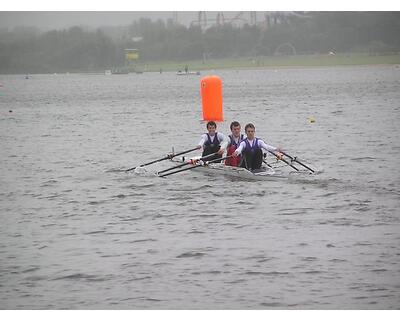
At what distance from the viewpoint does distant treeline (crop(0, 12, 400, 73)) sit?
71.6 ft

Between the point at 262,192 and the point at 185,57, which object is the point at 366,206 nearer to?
the point at 262,192

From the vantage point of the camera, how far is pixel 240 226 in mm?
15469

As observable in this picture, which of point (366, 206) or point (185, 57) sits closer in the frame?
point (366, 206)

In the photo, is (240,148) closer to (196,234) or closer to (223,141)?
(223,141)

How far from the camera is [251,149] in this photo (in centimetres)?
1952

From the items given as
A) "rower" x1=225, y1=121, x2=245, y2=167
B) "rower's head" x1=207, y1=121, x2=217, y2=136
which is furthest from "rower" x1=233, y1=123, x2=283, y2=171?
"rower's head" x1=207, y1=121, x2=217, y2=136

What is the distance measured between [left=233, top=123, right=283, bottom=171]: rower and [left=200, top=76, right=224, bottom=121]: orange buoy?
1079 centimetres

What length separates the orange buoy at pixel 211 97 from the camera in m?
30.5

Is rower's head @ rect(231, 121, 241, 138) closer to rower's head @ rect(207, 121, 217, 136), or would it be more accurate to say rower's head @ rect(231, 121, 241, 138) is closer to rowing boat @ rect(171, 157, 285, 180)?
rower's head @ rect(207, 121, 217, 136)

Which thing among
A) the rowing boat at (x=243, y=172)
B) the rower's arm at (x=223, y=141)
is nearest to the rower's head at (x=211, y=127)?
the rower's arm at (x=223, y=141)

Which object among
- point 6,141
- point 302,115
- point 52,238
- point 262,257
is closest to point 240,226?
point 262,257

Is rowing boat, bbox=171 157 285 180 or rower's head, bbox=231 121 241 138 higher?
rower's head, bbox=231 121 241 138
